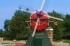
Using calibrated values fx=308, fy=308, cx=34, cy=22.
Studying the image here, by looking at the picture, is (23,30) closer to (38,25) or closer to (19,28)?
(19,28)

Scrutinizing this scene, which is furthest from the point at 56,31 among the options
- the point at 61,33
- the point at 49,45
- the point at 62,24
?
the point at 49,45

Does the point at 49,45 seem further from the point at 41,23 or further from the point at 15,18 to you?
the point at 15,18

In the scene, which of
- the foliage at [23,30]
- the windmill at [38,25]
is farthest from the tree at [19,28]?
the windmill at [38,25]

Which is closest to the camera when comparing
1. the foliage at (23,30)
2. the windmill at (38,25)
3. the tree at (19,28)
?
the windmill at (38,25)

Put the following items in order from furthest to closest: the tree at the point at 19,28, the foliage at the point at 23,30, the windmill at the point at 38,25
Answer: the tree at the point at 19,28 < the foliage at the point at 23,30 < the windmill at the point at 38,25

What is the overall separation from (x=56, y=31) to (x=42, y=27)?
4455cm

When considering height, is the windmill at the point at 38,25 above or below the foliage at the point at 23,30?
above

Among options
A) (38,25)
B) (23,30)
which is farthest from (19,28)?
(38,25)

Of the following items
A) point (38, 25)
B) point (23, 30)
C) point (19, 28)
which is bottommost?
point (23, 30)

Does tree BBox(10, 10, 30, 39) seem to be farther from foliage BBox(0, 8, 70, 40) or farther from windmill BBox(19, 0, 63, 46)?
windmill BBox(19, 0, 63, 46)

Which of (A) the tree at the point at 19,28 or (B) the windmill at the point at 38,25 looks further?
(A) the tree at the point at 19,28

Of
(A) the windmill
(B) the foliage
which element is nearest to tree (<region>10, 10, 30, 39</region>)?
(B) the foliage

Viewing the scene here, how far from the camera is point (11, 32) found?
8225 centimetres

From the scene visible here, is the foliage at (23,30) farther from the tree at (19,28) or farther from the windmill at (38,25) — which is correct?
the windmill at (38,25)
